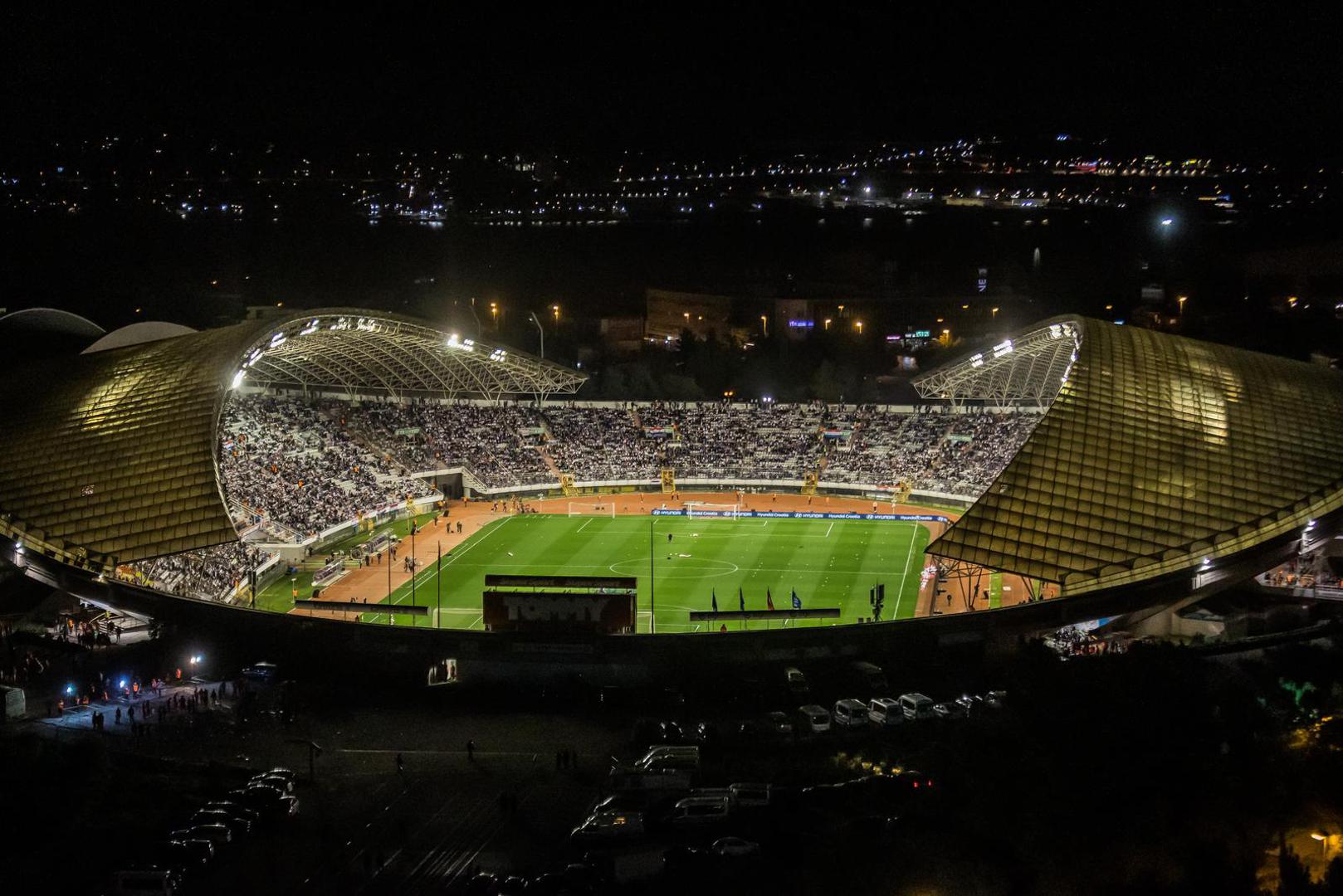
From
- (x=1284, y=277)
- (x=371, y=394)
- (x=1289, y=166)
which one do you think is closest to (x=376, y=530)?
(x=371, y=394)

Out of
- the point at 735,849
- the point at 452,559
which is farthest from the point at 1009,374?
the point at 735,849

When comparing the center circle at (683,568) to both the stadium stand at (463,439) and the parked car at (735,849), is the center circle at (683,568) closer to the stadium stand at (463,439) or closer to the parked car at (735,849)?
the stadium stand at (463,439)

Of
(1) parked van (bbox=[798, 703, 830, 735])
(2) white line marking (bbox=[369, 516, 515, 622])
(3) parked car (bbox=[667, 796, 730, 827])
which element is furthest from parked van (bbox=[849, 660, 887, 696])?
(2) white line marking (bbox=[369, 516, 515, 622])

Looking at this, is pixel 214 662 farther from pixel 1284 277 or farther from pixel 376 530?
pixel 1284 277

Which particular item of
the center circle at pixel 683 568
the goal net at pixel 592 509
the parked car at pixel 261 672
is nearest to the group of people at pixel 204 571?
the parked car at pixel 261 672

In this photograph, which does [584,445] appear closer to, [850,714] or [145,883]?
[850,714]

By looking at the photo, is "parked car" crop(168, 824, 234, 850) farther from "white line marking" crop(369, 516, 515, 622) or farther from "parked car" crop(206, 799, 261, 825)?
"white line marking" crop(369, 516, 515, 622)
